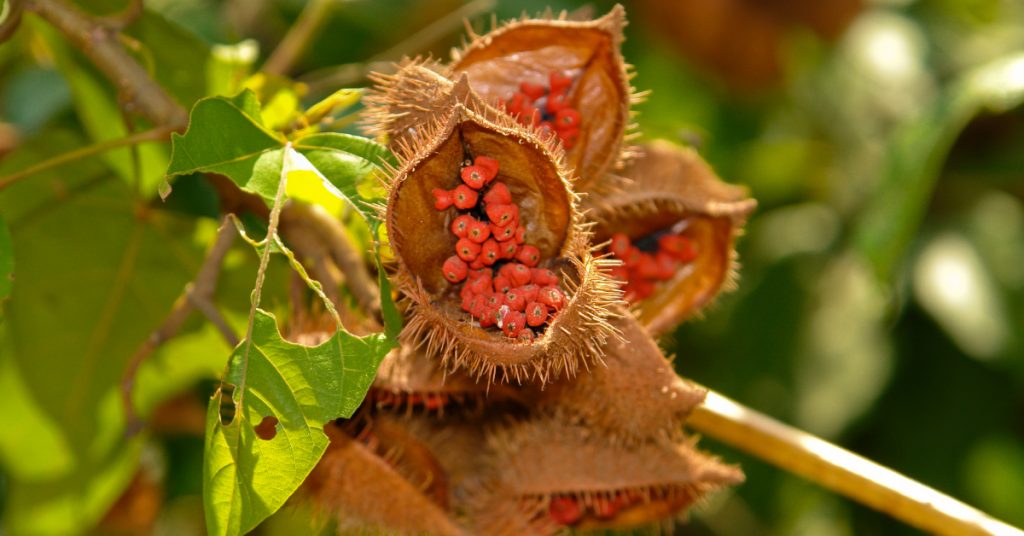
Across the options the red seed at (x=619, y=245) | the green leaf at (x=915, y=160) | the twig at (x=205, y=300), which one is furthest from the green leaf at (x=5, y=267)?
the green leaf at (x=915, y=160)

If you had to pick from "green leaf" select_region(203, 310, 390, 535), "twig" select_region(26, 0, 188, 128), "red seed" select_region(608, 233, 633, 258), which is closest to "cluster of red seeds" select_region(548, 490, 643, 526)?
"red seed" select_region(608, 233, 633, 258)

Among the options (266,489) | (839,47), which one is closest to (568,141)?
(266,489)

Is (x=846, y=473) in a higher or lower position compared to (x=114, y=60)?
lower

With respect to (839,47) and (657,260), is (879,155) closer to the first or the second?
(839,47)

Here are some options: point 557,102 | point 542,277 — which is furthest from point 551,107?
point 542,277

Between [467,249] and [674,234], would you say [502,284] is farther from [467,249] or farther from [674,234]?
[674,234]
